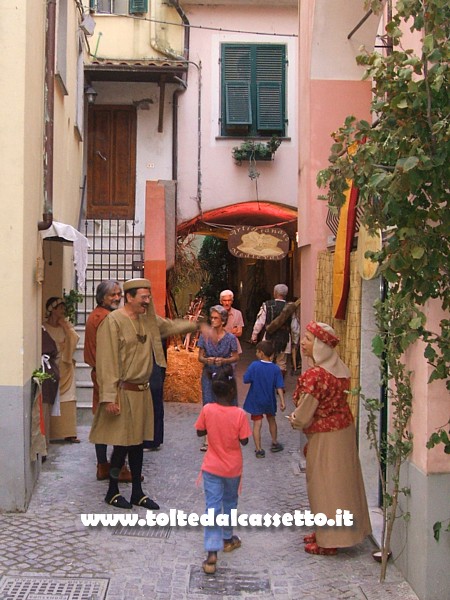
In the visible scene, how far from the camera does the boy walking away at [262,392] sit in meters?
8.81

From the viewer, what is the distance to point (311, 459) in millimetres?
5848

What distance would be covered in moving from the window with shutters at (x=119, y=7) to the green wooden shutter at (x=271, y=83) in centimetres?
237

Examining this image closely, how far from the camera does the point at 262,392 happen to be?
883 cm

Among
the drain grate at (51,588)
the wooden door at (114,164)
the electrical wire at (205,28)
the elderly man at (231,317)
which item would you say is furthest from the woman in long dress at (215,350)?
the electrical wire at (205,28)

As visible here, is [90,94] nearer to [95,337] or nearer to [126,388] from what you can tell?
[95,337]

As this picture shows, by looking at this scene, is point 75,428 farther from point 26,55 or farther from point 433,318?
point 433,318

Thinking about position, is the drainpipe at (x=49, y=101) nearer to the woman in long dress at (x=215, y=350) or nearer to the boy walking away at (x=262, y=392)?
the woman in long dress at (x=215, y=350)

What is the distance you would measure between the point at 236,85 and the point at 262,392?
823cm

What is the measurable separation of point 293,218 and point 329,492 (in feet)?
32.7

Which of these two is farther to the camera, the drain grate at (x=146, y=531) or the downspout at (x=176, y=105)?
the downspout at (x=176, y=105)

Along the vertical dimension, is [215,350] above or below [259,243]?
below

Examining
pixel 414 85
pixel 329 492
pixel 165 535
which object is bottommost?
pixel 165 535

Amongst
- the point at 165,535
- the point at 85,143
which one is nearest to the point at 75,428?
the point at 165,535

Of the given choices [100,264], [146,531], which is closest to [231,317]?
[100,264]
